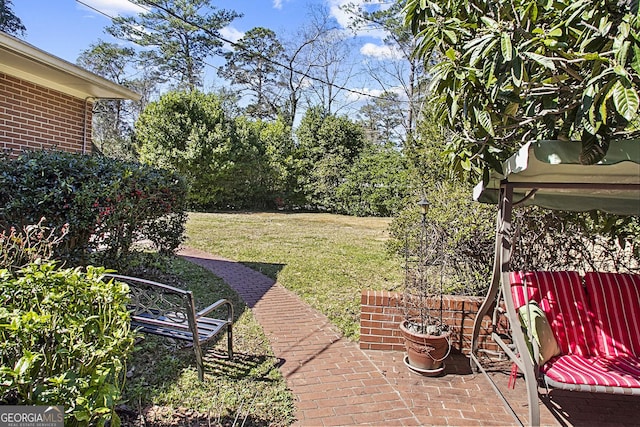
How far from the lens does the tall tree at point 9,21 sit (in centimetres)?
2314

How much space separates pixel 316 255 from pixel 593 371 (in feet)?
21.3

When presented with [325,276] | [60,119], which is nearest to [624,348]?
[325,276]

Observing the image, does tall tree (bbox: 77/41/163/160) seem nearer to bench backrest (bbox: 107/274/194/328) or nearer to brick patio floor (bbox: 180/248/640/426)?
bench backrest (bbox: 107/274/194/328)

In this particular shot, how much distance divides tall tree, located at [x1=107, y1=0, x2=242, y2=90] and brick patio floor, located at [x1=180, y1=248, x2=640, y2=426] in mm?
24433

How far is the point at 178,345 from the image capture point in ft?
12.9

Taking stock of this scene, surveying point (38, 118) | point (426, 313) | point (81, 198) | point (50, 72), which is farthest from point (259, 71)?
point (426, 313)

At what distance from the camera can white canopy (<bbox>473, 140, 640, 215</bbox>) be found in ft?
7.73

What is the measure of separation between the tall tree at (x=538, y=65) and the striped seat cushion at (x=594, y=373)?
1.43 meters

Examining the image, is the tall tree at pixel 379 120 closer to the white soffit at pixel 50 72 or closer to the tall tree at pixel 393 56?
the tall tree at pixel 393 56

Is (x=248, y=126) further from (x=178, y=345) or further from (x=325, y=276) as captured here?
(x=178, y=345)

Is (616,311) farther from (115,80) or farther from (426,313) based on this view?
(115,80)

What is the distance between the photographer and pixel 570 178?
291cm

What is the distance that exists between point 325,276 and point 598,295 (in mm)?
4374

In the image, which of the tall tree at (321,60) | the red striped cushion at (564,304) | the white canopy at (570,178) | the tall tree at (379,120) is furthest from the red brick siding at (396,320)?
the tall tree at (379,120)
